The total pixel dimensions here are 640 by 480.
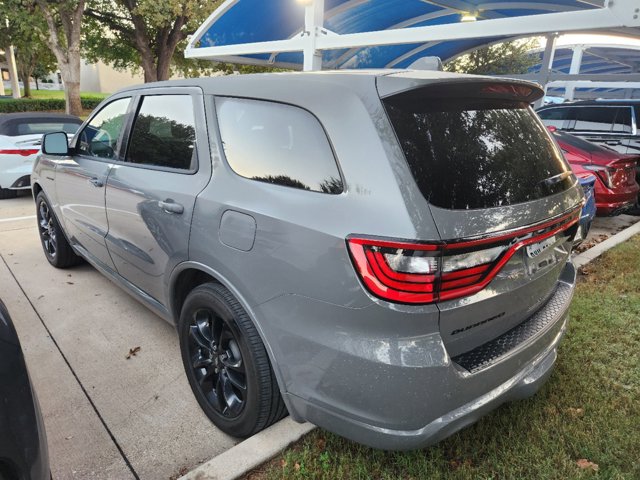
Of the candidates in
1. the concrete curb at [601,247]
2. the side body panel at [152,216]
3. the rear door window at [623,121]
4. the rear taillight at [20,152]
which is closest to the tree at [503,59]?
the rear door window at [623,121]

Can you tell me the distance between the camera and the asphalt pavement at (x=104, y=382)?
222 centimetres

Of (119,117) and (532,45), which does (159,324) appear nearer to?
(119,117)

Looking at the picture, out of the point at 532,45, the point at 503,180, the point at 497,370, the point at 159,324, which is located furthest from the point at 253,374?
the point at 532,45

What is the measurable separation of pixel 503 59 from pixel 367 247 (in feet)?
79.9

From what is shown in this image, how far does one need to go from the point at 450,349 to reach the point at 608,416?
1.41 metres

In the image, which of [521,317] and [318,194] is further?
[521,317]

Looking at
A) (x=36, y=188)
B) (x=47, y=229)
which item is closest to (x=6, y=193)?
Answer: (x=36, y=188)

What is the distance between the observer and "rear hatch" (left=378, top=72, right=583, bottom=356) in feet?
5.28

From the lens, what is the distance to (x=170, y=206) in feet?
7.81

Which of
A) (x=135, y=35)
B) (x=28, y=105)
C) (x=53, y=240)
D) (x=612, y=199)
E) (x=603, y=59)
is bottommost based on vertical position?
(x=53, y=240)

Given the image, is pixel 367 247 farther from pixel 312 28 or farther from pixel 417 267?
pixel 312 28

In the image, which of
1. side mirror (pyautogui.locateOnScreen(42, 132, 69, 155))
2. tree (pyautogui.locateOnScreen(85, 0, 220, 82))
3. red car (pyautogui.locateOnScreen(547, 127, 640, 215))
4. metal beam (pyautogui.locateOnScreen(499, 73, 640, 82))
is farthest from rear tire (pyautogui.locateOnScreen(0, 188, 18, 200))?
tree (pyautogui.locateOnScreen(85, 0, 220, 82))

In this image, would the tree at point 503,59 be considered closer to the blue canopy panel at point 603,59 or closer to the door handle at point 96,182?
the blue canopy panel at point 603,59

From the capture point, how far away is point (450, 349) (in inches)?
66.6
